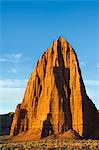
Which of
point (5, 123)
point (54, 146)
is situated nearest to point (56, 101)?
point (54, 146)

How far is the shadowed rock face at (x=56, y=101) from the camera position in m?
112

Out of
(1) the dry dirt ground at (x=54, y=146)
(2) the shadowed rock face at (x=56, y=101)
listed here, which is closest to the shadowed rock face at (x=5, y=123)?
(2) the shadowed rock face at (x=56, y=101)

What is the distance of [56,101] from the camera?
379 feet

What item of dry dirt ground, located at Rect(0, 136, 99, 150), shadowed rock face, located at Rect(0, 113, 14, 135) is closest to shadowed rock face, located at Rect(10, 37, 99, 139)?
dry dirt ground, located at Rect(0, 136, 99, 150)

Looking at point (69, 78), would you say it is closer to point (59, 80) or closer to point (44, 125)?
point (59, 80)

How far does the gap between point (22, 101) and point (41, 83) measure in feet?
29.9

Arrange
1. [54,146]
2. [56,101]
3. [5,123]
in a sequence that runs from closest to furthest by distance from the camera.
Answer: [54,146] < [56,101] < [5,123]

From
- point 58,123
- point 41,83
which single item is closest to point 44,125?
point 58,123

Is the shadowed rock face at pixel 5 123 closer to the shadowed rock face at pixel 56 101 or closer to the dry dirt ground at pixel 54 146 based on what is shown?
the shadowed rock face at pixel 56 101

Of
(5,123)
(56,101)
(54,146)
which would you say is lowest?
(54,146)

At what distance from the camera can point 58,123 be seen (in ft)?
366

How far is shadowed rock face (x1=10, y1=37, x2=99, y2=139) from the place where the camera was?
4417 inches

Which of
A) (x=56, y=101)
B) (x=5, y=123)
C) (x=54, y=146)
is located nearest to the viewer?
(x=54, y=146)

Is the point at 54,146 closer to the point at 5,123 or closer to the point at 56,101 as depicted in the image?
the point at 56,101
